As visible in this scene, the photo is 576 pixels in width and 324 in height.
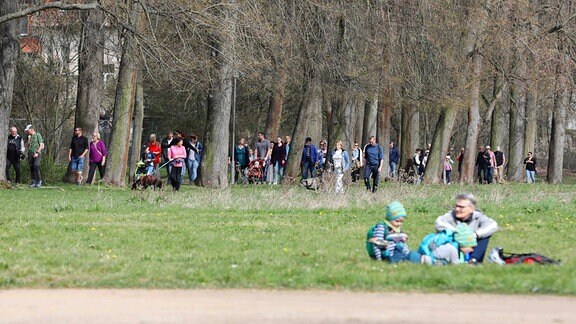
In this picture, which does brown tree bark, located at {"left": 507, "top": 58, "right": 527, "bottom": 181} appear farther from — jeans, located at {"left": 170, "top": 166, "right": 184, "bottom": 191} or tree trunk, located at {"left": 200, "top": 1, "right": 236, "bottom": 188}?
jeans, located at {"left": 170, "top": 166, "right": 184, "bottom": 191}

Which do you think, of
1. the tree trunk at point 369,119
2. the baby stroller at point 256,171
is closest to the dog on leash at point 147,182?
the baby stroller at point 256,171

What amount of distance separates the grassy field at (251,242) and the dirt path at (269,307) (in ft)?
1.45

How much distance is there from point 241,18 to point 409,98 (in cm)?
948


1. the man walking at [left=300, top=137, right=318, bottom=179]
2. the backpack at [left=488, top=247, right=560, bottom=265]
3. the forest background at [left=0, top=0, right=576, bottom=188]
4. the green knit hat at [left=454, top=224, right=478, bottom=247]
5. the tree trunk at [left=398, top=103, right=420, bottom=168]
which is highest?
the forest background at [left=0, top=0, right=576, bottom=188]

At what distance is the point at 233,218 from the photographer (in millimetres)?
21953

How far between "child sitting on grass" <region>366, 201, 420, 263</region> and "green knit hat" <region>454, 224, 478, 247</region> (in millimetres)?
543

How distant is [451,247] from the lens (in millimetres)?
14242

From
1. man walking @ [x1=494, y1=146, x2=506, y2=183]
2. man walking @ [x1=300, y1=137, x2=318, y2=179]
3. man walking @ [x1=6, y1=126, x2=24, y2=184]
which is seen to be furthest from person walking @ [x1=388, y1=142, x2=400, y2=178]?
man walking @ [x1=6, y1=126, x2=24, y2=184]

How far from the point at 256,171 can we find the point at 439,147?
702 cm

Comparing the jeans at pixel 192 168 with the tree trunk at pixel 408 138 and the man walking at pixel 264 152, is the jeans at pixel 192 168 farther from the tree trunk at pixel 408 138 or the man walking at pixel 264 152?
the tree trunk at pixel 408 138

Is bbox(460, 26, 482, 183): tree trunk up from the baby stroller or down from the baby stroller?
up

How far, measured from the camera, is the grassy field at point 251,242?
13109 mm

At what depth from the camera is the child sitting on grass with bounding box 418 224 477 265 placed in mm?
14203

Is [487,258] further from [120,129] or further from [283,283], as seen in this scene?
[120,129]
